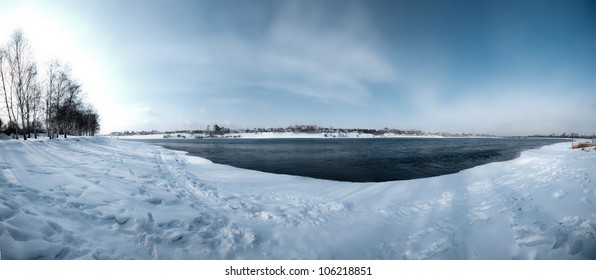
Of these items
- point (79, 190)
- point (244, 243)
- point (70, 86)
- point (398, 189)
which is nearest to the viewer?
point (244, 243)

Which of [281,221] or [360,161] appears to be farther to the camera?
[360,161]

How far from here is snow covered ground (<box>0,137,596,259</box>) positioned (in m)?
4.13

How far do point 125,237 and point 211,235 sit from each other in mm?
1631

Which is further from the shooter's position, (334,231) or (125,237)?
(334,231)

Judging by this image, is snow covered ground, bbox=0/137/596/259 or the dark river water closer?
snow covered ground, bbox=0/137/596/259

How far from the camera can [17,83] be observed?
21516 mm

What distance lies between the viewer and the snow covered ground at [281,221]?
13.5 ft

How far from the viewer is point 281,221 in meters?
6.02

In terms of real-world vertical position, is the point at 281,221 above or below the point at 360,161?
above

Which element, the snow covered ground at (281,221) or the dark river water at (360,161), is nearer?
the snow covered ground at (281,221)

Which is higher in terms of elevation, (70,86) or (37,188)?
(70,86)
